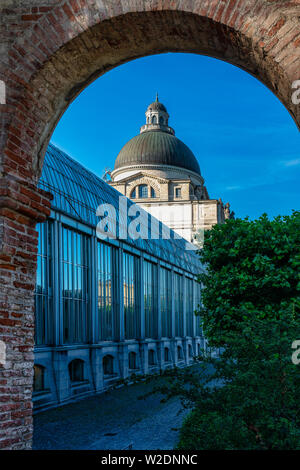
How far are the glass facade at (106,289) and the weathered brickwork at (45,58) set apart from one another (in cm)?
1788

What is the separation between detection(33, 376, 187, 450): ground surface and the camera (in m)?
13.4

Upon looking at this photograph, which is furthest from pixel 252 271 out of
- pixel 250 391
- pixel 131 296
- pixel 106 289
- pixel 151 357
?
pixel 151 357

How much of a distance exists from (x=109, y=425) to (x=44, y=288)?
5.54m

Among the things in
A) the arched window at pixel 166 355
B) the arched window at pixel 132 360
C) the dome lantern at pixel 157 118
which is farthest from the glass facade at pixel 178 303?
the dome lantern at pixel 157 118

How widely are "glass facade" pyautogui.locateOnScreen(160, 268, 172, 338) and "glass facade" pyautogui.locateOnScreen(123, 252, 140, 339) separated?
4.90 metres

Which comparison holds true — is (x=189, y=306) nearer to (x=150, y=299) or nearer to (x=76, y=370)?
(x=150, y=299)

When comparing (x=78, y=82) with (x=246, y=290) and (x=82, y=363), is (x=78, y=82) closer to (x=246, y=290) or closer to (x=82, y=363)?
(x=246, y=290)

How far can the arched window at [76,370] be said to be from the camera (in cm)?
2173

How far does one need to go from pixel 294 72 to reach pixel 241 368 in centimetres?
413

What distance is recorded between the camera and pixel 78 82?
665 cm

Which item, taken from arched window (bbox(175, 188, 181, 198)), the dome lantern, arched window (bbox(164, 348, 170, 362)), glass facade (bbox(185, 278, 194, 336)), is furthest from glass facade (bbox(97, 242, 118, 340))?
the dome lantern

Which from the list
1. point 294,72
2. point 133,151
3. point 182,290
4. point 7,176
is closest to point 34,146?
point 7,176

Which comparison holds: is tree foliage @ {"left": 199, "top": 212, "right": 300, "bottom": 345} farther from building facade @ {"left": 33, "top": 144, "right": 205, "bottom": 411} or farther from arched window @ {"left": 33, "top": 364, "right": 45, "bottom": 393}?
arched window @ {"left": 33, "top": 364, "right": 45, "bottom": 393}
